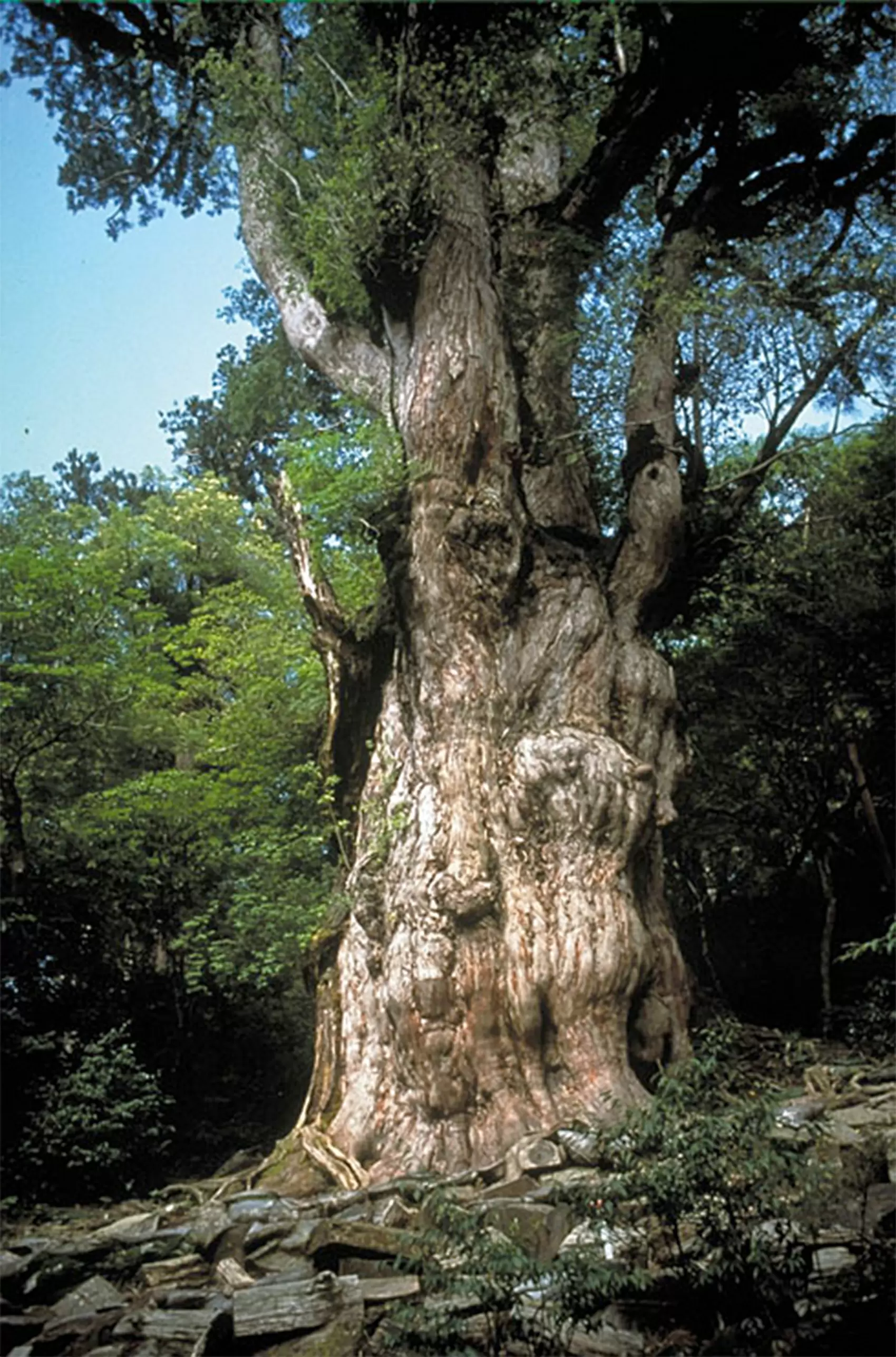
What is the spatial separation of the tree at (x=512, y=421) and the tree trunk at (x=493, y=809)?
0.08 ft

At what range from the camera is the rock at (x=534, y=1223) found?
14.7 feet

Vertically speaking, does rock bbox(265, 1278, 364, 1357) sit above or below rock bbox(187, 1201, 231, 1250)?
below

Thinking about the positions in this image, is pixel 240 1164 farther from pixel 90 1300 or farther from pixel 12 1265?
pixel 90 1300

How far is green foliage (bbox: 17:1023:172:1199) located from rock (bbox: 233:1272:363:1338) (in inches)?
158

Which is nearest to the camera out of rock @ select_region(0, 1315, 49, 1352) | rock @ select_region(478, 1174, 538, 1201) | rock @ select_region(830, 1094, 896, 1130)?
rock @ select_region(0, 1315, 49, 1352)

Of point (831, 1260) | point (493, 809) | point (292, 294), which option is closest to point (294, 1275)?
point (831, 1260)

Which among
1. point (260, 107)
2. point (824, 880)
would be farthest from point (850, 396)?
point (260, 107)

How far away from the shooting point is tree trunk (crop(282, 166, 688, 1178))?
6320 mm

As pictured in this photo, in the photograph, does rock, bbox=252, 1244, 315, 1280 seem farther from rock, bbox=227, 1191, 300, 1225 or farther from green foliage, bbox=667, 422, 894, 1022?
green foliage, bbox=667, 422, 894, 1022

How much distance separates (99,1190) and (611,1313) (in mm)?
5771

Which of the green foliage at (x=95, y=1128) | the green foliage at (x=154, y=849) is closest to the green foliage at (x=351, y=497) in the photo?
the green foliage at (x=154, y=849)

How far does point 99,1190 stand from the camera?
7.98m

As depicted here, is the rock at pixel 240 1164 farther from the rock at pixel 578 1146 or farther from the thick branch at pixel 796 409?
the thick branch at pixel 796 409

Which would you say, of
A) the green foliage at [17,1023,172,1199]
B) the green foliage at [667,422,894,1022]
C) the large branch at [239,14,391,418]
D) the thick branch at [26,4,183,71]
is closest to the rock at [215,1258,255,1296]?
the green foliage at [17,1023,172,1199]
